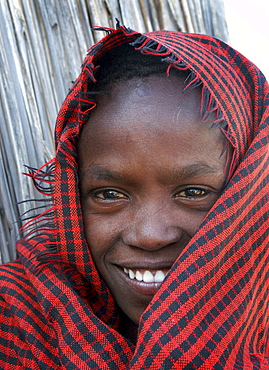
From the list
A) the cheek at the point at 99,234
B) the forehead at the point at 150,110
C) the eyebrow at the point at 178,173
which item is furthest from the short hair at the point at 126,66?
the cheek at the point at 99,234

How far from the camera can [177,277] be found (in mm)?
1156

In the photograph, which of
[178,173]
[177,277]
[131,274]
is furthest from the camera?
[131,274]

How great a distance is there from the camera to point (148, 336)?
1098mm

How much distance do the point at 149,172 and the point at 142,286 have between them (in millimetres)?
372

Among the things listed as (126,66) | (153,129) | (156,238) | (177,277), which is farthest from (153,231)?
(126,66)

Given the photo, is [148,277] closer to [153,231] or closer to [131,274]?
[131,274]

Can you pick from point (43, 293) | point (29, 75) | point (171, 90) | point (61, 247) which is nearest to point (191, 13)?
point (29, 75)

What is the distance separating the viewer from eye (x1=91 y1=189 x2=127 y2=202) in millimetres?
1373

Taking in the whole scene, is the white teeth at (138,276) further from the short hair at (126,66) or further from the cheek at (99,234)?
the short hair at (126,66)

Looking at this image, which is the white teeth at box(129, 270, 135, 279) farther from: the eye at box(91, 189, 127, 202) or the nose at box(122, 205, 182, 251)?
the eye at box(91, 189, 127, 202)

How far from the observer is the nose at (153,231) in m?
1.25

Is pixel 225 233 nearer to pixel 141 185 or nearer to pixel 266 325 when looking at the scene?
pixel 141 185

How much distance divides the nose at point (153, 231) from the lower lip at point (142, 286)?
5.8 inches

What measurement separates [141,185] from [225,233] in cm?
28
